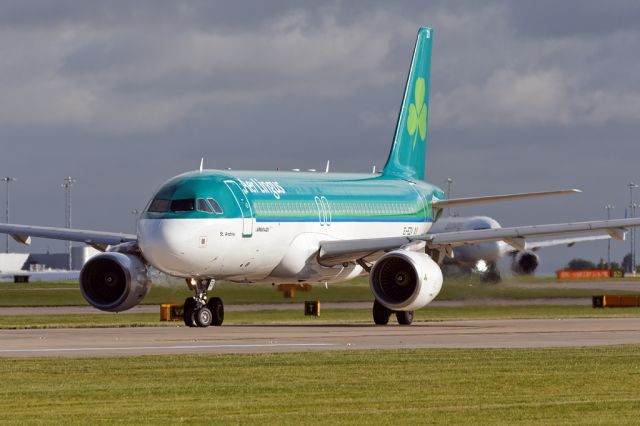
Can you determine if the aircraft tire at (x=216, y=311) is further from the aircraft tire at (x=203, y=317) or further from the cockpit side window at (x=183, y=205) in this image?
the cockpit side window at (x=183, y=205)

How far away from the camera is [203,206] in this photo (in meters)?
41.5

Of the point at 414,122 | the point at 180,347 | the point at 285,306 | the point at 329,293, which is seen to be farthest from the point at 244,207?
the point at 329,293

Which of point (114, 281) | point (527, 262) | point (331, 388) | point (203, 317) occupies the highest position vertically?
point (527, 262)

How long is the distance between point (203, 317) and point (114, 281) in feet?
11.8

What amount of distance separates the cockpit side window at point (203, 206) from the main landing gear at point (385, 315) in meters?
7.25

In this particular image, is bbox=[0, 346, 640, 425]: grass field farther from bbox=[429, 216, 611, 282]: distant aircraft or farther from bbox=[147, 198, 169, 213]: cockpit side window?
bbox=[429, 216, 611, 282]: distant aircraft

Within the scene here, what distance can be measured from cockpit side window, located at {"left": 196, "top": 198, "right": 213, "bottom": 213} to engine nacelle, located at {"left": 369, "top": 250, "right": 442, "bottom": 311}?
17.2ft

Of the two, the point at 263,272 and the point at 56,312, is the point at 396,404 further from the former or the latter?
the point at 56,312

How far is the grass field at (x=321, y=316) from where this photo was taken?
46.9 metres

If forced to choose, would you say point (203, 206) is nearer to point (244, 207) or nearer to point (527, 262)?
point (244, 207)

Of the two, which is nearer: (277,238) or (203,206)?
(203,206)

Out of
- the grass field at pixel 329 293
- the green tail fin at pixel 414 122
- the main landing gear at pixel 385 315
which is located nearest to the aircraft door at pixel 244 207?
the main landing gear at pixel 385 315

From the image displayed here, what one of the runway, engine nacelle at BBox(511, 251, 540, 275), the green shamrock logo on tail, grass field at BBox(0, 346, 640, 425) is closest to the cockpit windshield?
the runway

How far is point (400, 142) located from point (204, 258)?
1528 cm
